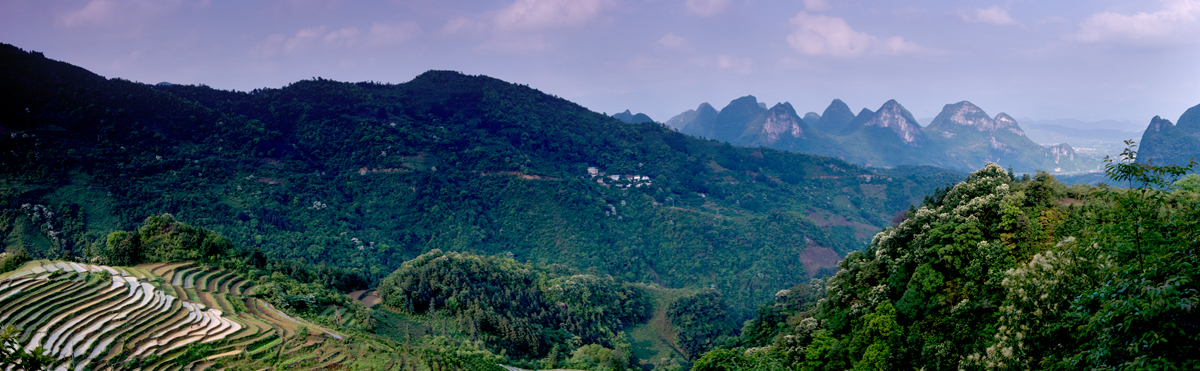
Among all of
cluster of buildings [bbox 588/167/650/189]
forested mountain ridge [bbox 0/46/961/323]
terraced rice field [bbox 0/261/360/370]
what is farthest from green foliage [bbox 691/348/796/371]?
cluster of buildings [bbox 588/167/650/189]

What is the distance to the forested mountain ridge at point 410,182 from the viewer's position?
162 feet

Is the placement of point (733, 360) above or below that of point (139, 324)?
below

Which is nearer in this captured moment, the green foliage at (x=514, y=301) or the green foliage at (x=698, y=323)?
the green foliage at (x=514, y=301)

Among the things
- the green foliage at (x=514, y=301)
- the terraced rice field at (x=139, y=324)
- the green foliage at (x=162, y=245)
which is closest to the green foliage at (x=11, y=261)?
the terraced rice field at (x=139, y=324)

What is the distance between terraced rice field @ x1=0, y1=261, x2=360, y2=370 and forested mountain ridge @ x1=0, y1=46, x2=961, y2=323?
1091 centimetres

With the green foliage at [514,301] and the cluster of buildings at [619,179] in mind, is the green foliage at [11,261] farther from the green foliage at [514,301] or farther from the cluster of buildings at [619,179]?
the cluster of buildings at [619,179]

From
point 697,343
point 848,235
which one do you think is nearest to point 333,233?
point 697,343

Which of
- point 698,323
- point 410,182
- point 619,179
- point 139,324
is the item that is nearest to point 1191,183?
point 698,323

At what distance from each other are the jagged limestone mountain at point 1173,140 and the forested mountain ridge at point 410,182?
35.6 metres

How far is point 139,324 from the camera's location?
21.0 meters


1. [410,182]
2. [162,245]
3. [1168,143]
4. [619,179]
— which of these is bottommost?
[162,245]

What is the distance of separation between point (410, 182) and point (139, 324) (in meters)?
57.6

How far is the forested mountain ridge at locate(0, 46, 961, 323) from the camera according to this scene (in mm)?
49250

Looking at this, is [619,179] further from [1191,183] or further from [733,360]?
[1191,183]
